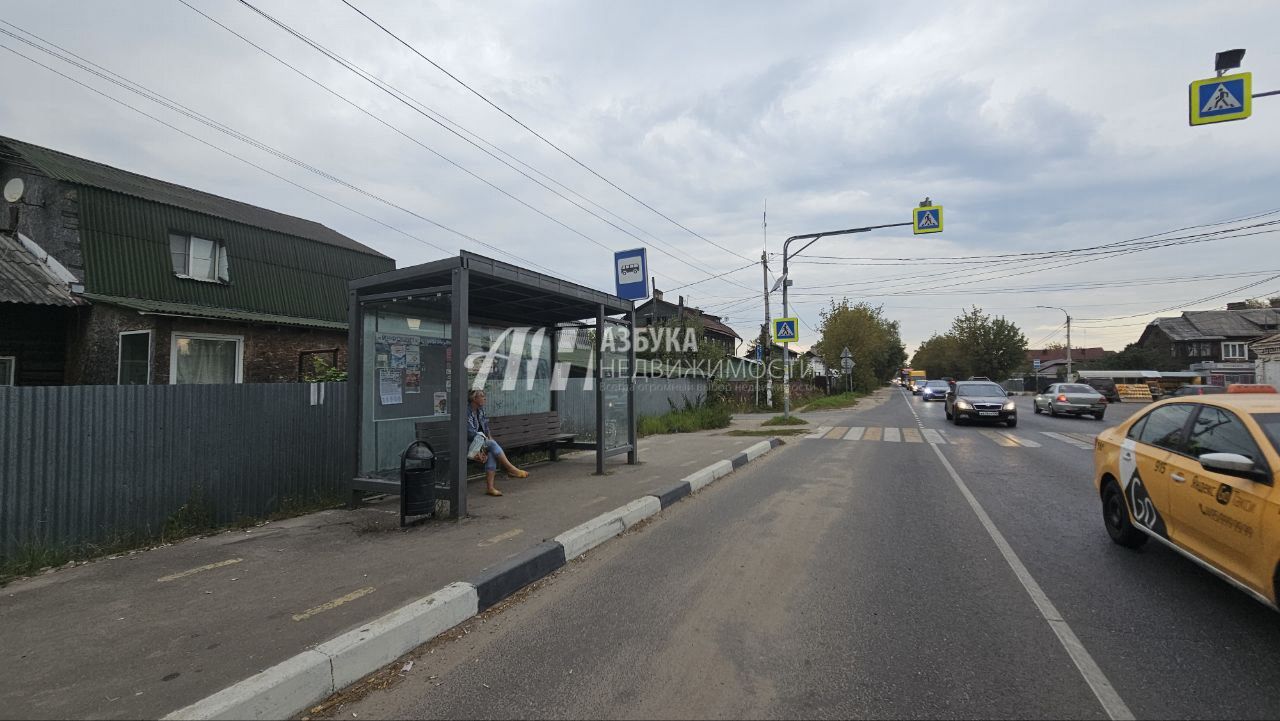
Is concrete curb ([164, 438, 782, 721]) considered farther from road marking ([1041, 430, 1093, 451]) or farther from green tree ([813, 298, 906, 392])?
green tree ([813, 298, 906, 392])

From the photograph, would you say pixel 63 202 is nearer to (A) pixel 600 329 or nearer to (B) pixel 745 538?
(A) pixel 600 329

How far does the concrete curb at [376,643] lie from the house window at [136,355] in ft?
36.8

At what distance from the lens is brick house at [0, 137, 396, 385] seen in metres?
11.4

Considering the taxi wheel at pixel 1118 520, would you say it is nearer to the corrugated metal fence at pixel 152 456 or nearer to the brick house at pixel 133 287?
the corrugated metal fence at pixel 152 456

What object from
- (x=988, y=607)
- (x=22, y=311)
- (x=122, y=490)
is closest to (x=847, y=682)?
(x=988, y=607)

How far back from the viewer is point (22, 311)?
11.3 metres

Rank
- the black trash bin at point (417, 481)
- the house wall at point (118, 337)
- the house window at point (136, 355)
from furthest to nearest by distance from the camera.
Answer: the house window at point (136, 355)
the house wall at point (118, 337)
the black trash bin at point (417, 481)

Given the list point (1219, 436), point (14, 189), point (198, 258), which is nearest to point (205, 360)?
point (198, 258)

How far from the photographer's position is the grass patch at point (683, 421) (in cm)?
1692

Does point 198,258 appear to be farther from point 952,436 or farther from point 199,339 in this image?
point 952,436

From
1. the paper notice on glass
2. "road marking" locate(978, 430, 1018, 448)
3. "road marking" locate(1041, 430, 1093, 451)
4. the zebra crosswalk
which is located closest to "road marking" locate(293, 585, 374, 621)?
the paper notice on glass

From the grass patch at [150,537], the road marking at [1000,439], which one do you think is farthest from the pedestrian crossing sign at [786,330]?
the grass patch at [150,537]

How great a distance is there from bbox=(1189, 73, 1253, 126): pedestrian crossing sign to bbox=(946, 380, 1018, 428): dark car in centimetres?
1145

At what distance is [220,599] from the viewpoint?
13.5ft
